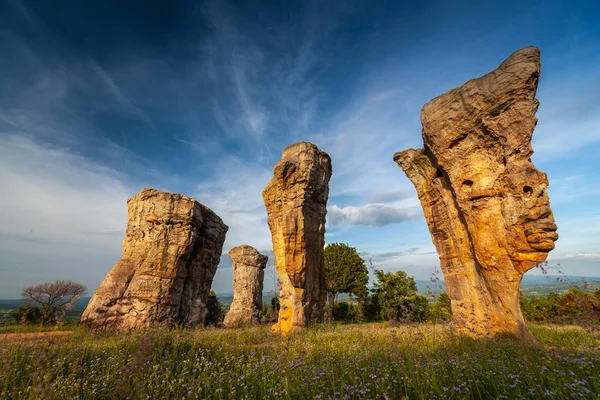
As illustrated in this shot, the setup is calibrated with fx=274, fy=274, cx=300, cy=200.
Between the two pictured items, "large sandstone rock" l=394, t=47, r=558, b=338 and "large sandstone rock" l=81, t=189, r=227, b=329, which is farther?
"large sandstone rock" l=81, t=189, r=227, b=329

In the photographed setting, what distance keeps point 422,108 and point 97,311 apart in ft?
60.2

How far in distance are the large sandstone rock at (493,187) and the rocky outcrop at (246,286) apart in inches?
684

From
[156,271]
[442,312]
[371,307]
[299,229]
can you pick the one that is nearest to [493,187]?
[299,229]

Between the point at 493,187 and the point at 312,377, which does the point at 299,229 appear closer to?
the point at 493,187

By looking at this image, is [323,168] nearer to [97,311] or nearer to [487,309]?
[487,309]

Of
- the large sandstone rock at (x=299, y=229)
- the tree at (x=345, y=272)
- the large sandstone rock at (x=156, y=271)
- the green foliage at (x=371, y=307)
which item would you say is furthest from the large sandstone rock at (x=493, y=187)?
the tree at (x=345, y=272)

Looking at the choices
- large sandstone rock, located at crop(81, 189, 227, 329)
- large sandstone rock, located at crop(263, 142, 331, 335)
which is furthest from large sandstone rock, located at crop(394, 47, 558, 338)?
large sandstone rock, located at crop(81, 189, 227, 329)

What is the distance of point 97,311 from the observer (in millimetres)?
14062

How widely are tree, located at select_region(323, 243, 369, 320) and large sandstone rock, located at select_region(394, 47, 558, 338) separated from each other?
79.6ft

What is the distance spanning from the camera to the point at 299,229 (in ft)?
46.5

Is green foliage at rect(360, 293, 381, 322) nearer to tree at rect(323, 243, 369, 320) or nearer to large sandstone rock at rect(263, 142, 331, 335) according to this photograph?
tree at rect(323, 243, 369, 320)

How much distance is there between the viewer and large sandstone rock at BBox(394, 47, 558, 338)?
27.6ft

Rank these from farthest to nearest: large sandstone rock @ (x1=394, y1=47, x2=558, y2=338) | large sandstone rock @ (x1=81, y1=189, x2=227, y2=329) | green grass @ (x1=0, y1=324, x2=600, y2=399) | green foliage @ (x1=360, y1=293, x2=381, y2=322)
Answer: green foliage @ (x1=360, y1=293, x2=381, y2=322) → large sandstone rock @ (x1=81, y1=189, x2=227, y2=329) → large sandstone rock @ (x1=394, y1=47, x2=558, y2=338) → green grass @ (x1=0, y1=324, x2=600, y2=399)

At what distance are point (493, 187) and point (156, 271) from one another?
16711 mm
